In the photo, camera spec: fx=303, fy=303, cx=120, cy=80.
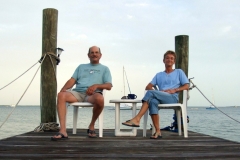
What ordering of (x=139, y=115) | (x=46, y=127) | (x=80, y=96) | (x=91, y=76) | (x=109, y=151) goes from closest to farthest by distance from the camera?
(x=109, y=151)
(x=139, y=115)
(x=80, y=96)
(x=91, y=76)
(x=46, y=127)

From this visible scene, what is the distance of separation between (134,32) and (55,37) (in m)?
4.90

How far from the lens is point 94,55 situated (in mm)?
4391

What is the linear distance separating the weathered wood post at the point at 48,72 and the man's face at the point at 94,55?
0.84m

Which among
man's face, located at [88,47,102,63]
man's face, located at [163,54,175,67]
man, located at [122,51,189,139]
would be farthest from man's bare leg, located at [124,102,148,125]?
man's face, located at [88,47,102,63]

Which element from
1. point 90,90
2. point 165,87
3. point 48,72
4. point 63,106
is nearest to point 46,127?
point 48,72

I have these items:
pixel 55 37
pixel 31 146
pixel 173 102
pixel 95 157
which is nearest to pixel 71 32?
pixel 55 37

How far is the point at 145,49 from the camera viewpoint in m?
11.9

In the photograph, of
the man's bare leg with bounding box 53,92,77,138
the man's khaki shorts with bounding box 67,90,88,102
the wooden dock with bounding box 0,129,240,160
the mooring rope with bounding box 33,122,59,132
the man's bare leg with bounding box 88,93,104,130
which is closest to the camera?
the wooden dock with bounding box 0,129,240,160

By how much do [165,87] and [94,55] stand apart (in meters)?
1.14

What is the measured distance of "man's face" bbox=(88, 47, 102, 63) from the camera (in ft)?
14.4

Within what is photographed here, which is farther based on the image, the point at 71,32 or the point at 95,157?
the point at 71,32

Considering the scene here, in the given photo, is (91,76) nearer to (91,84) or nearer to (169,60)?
(91,84)

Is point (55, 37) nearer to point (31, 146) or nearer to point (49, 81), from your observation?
point (49, 81)

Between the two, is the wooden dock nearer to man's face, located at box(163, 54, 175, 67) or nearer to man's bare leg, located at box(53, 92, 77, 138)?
man's bare leg, located at box(53, 92, 77, 138)
